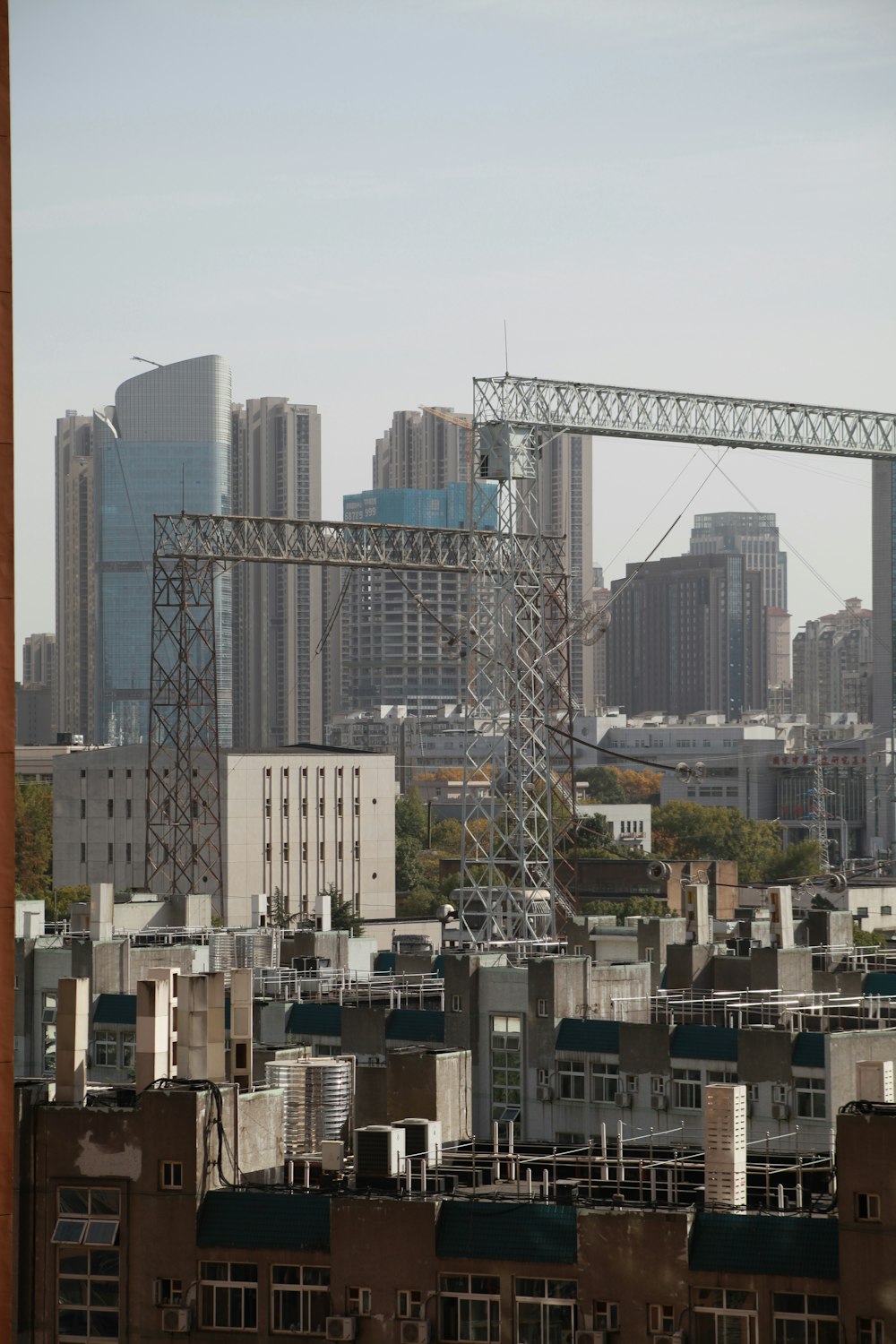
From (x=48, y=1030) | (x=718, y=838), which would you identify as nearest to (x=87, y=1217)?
(x=48, y=1030)

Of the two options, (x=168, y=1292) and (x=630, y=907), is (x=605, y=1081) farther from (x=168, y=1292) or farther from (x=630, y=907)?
(x=630, y=907)

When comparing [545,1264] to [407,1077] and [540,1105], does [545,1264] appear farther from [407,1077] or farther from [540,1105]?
[540,1105]

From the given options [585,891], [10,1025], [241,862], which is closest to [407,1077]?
[10,1025]

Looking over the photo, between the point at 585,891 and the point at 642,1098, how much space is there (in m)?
68.0

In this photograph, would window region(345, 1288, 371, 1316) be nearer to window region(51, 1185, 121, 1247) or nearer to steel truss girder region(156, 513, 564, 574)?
window region(51, 1185, 121, 1247)

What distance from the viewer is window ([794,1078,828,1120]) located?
3092 cm

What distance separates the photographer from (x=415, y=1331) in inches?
746

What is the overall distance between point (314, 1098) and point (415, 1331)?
6.41 m

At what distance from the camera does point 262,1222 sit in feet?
64.7

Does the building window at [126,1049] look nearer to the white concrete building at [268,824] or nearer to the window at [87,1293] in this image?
the window at [87,1293]

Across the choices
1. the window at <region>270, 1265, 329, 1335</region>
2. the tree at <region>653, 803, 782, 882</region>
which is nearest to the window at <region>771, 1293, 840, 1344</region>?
the window at <region>270, 1265, 329, 1335</region>

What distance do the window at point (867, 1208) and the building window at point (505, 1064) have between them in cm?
1695

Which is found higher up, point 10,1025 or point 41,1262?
point 10,1025

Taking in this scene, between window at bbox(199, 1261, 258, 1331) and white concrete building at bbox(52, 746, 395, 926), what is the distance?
59.8 metres
